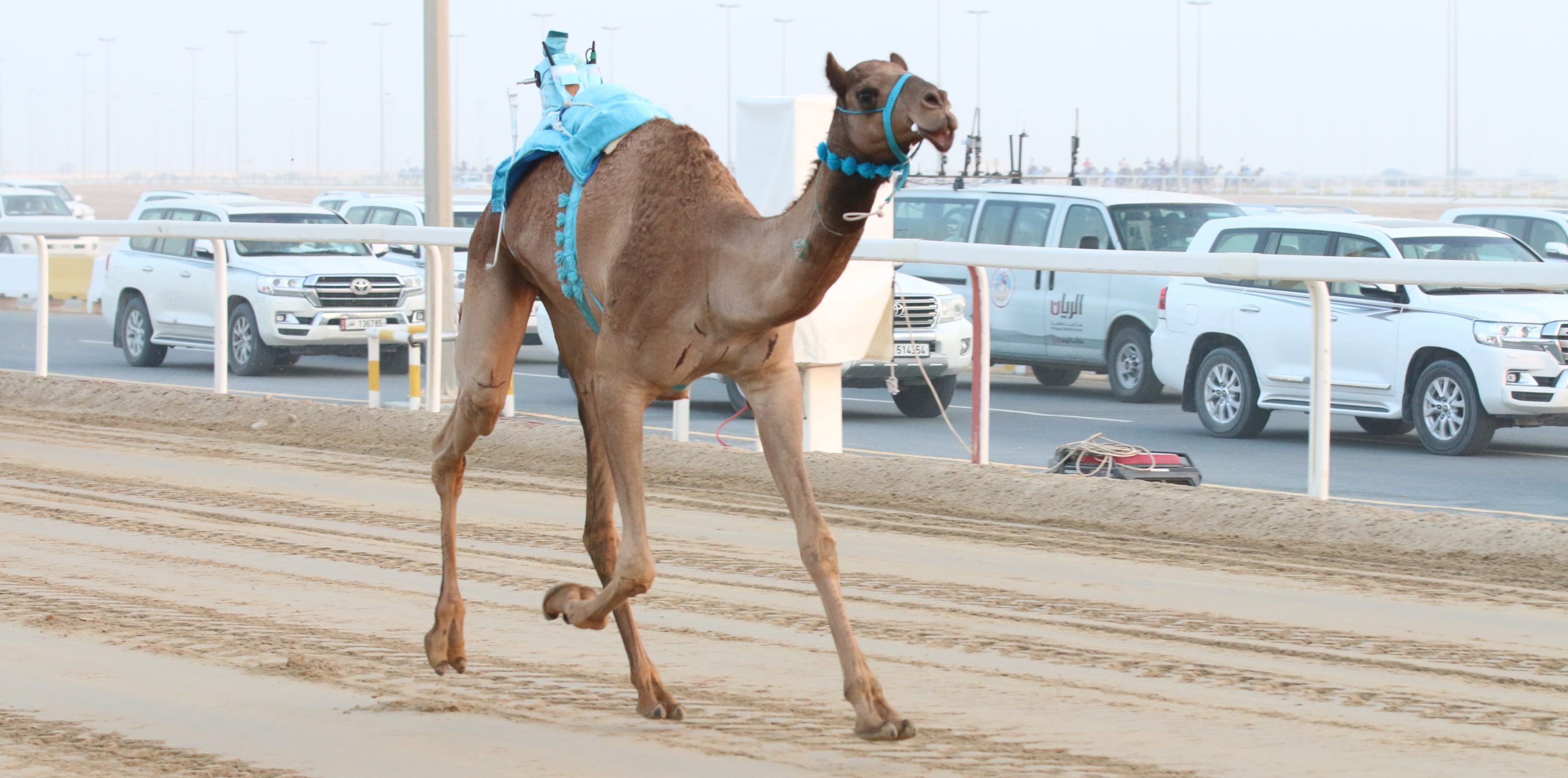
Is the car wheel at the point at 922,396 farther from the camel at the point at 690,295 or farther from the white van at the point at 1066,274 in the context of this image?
the camel at the point at 690,295

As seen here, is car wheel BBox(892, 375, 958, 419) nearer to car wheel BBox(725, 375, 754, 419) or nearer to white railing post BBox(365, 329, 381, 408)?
car wheel BBox(725, 375, 754, 419)

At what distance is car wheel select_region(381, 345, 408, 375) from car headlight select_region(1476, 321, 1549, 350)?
8416mm

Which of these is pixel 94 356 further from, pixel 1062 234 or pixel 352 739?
pixel 352 739

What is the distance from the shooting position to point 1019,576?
29.7 ft

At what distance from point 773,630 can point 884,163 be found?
2.78m

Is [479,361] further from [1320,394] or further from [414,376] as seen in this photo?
[414,376]

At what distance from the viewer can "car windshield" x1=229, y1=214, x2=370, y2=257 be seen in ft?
72.4

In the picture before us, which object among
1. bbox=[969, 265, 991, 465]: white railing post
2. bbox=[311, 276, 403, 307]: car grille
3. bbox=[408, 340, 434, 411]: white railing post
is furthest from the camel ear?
bbox=[311, 276, 403, 307]: car grille

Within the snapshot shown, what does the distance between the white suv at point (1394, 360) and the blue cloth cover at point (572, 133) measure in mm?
6477

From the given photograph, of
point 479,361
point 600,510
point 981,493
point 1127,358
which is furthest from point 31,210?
point 600,510

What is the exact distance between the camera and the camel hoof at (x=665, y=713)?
20.6 ft

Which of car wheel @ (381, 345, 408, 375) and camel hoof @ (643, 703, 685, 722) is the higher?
car wheel @ (381, 345, 408, 375)

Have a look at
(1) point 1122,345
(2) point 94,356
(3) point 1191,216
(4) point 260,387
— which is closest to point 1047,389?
(1) point 1122,345

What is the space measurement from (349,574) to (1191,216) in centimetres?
1367
